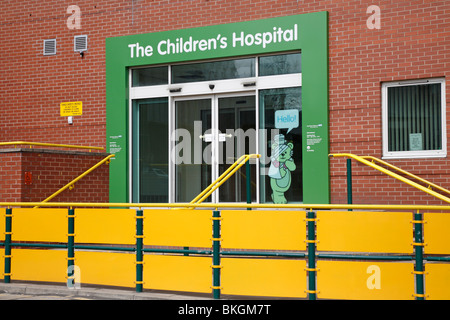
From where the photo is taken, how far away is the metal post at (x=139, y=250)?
8.10m

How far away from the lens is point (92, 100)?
13.4 m

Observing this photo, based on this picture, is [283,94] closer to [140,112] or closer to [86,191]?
[140,112]

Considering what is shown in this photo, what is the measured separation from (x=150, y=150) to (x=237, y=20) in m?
3.20

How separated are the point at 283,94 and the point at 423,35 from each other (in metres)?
2.68

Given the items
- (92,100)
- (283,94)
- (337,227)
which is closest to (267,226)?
(337,227)

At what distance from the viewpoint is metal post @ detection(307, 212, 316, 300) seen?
7230mm

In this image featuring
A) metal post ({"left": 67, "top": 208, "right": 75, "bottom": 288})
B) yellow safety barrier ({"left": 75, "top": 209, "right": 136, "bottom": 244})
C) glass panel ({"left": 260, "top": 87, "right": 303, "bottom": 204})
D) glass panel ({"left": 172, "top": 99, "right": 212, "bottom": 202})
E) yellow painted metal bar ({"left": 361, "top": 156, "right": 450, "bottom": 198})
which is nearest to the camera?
yellow safety barrier ({"left": 75, "top": 209, "right": 136, "bottom": 244})

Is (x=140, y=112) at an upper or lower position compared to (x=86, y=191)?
upper

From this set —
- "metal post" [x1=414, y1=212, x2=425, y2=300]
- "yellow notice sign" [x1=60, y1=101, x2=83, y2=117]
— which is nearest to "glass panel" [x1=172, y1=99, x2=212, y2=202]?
"yellow notice sign" [x1=60, y1=101, x2=83, y2=117]

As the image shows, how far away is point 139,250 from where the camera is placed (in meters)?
8.11

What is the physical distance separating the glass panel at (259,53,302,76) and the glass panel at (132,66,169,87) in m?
2.13

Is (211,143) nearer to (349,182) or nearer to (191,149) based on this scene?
(191,149)

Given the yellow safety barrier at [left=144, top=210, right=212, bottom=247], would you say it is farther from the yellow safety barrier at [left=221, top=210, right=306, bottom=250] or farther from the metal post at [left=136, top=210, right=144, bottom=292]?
the yellow safety barrier at [left=221, top=210, right=306, bottom=250]
